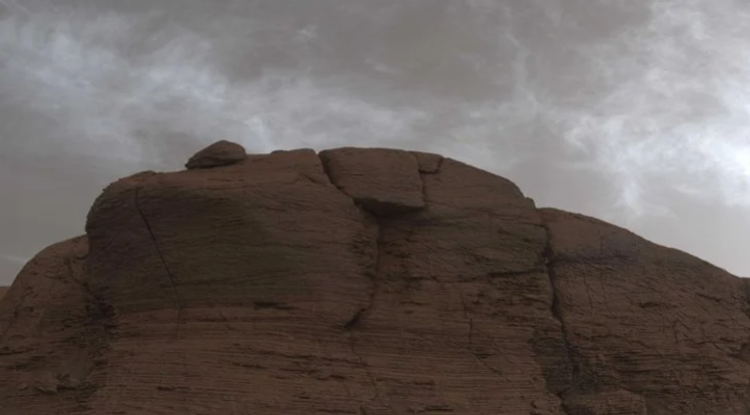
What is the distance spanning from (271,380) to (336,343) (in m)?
1.21

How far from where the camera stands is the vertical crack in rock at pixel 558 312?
1362 centimetres

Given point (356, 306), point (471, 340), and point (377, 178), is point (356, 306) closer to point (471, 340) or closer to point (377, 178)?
point (471, 340)

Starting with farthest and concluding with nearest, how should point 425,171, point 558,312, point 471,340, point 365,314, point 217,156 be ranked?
1. point 425,171
2. point 558,312
3. point 217,156
4. point 471,340
5. point 365,314

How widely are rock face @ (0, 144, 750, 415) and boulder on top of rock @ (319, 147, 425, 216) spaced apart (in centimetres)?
3

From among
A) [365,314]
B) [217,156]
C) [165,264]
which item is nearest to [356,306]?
[365,314]

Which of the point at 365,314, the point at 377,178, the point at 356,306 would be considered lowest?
the point at 365,314

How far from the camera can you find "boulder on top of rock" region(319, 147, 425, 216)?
13.4 metres

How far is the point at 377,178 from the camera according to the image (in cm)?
1365

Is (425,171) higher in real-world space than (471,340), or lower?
higher

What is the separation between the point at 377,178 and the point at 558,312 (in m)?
4.02

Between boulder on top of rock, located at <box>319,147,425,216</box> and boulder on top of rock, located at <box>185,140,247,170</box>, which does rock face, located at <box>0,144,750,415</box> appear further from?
boulder on top of rock, located at <box>185,140,247,170</box>

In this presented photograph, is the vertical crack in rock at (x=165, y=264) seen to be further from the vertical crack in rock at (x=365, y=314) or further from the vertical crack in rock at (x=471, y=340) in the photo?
the vertical crack in rock at (x=471, y=340)

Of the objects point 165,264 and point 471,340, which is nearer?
point 165,264

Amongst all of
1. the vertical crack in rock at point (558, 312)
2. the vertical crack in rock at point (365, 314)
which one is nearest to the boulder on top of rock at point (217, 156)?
the vertical crack in rock at point (365, 314)
